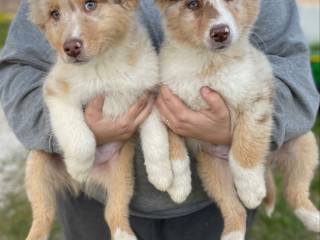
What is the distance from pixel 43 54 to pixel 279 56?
1.23m

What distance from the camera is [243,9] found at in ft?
8.96

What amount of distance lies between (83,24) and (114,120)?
0.48 meters

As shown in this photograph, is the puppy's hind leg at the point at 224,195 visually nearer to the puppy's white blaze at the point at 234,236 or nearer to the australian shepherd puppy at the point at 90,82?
the puppy's white blaze at the point at 234,236

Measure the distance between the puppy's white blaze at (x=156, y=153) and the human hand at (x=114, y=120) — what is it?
0.18 ft

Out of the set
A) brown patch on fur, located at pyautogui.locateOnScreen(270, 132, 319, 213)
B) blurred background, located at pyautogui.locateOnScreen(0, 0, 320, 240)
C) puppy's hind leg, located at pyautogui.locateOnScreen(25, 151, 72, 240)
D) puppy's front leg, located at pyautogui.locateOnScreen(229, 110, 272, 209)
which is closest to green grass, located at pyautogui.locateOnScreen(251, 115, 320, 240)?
blurred background, located at pyautogui.locateOnScreen(0, 0, 320, 240)

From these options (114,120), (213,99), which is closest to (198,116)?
(213,99)

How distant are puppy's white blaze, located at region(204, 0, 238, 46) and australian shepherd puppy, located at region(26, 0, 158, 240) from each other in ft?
1.18

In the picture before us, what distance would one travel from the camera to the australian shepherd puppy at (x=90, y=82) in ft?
8.49

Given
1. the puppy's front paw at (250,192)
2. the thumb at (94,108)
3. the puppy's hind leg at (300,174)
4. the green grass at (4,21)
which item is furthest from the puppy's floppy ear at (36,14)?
the green grass at (4,21)

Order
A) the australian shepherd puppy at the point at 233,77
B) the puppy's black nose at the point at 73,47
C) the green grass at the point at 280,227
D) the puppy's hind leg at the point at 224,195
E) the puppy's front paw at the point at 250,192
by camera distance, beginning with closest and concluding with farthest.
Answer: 1. the puppy's black nose at the point at 73,47
2. the australian shepherd puppy at the point at 233,77
3. the puppy's front paw at the point at 250,192
4. the puppy's hind leg at the point at 224,195
5. the green grass at the point at 280,227

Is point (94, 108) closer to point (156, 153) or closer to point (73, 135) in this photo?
point (73, 135)

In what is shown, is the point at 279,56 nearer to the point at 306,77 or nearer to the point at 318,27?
the point at 306,77

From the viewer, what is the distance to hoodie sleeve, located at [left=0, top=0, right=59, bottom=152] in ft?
9.31

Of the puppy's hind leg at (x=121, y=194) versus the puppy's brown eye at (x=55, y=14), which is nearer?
the puppy's brown eye at (x=55, y=14)
